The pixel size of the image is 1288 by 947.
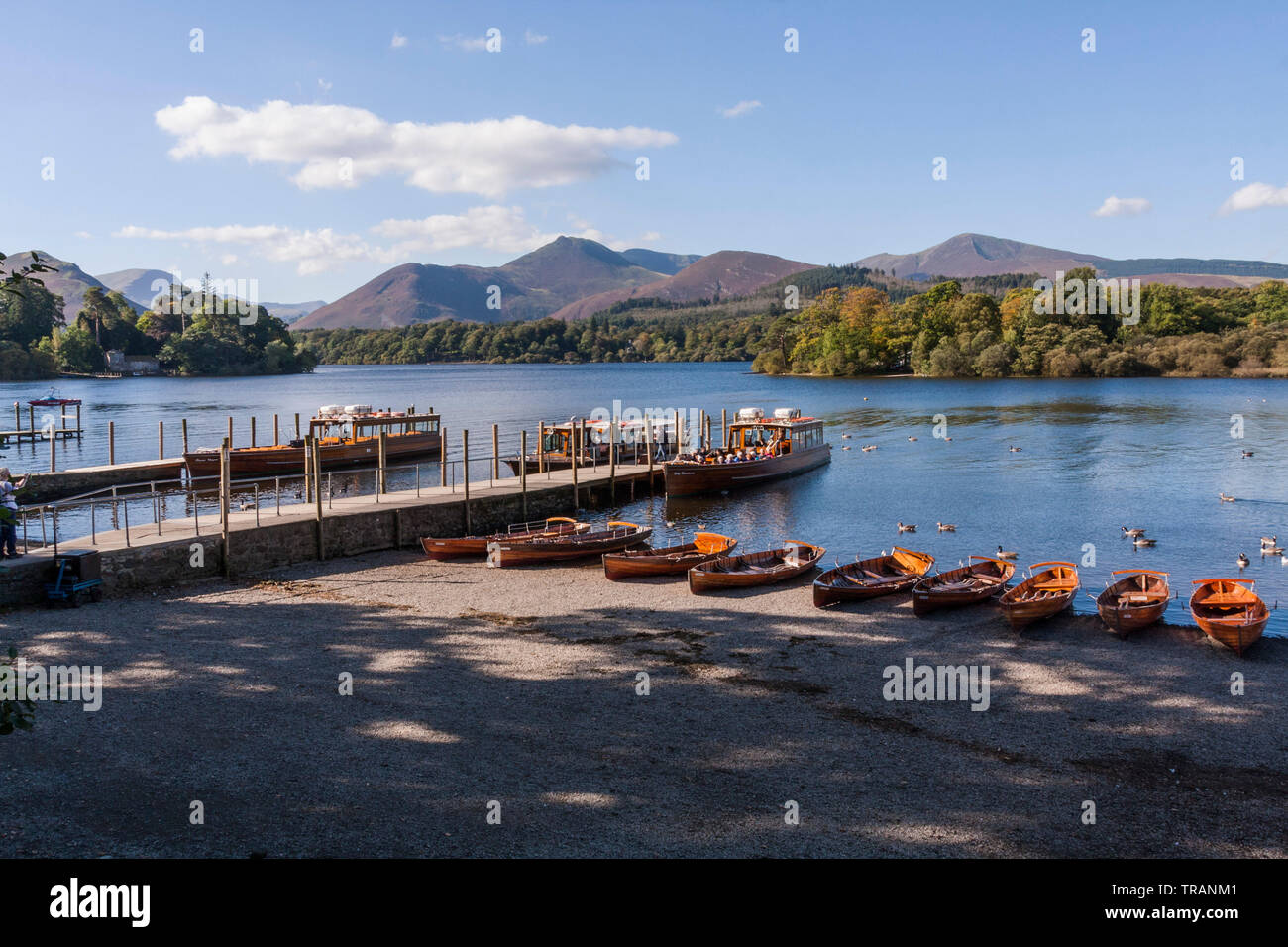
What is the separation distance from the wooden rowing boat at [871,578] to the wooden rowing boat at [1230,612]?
631cm

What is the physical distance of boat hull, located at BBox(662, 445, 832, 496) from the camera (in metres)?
43.8

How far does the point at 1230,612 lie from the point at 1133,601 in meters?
1.90

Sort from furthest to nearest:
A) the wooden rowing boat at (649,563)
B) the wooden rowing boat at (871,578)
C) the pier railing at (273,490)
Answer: the pier railing at (273,490)
the wooden rowing boat at (649,563)
the wooden rowing boat at (871,578)

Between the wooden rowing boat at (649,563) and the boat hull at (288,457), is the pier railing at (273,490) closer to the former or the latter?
the boat hull at (288,457)

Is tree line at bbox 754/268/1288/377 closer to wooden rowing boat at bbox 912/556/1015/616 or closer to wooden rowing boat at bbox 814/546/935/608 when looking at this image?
wooden rowing boat at bbox 912/556/1015/616

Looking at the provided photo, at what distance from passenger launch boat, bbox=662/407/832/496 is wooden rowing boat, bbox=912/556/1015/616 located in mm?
20013

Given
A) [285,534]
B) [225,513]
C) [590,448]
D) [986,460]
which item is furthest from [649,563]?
[986,460]

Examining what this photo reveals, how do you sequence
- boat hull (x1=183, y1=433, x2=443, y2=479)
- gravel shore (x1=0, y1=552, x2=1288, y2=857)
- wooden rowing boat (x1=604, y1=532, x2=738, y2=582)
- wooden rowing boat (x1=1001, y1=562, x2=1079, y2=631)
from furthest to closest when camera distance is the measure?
boat hull (x1=183, y1=433, x2=443, y2=479), wooden rowing boat (x1=604, y1=532, x2=738, y2=582), wooden rowing boat (x1=1001, y1=562, x2=1079, y2=631), gravel shore (x1=0, y1=552, x2=1288, y2=857)

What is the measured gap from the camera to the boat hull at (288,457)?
49594 mm

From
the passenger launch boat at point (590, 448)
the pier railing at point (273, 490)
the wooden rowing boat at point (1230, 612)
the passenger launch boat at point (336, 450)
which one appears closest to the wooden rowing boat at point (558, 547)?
the pier railing at point (273, 490)

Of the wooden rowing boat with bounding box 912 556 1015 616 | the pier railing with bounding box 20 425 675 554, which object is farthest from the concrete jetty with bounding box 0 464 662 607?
the wooden rowing boat with bounding box 912 556 1015 616

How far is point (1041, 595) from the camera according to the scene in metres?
21.9

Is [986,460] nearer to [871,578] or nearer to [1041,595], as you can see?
[871,578]
